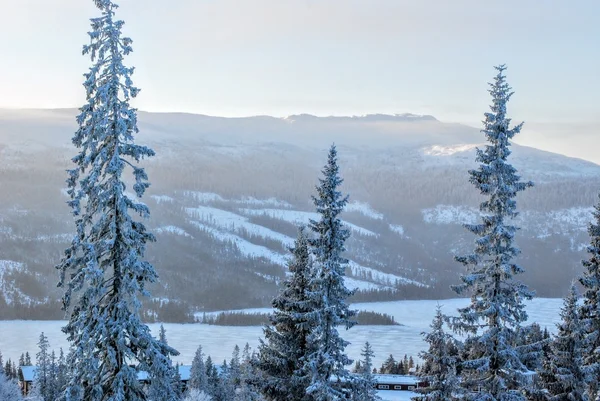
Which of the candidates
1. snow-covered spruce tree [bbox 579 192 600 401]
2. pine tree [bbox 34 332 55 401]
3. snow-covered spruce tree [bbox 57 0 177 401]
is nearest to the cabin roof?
pine tree [bbox 34 332 55 401]

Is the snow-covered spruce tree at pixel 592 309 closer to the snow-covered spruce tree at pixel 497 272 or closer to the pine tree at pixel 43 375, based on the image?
the snow-covered spruce tree at pixel 497 272

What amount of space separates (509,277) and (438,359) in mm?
7190

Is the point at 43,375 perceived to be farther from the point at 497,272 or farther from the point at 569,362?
the point at 497,272

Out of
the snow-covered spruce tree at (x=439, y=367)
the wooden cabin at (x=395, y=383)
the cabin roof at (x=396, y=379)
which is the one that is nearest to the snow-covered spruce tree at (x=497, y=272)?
the snow-covered spruce tree at (x=439, y=367)

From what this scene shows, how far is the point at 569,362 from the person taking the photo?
92.6ft

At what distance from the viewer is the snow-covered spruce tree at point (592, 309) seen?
88.4 ft

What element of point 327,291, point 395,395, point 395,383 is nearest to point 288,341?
point 327,291

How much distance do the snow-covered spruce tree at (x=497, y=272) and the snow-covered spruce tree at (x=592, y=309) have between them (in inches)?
247

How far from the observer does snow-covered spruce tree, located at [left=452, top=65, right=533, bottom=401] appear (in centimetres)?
2233

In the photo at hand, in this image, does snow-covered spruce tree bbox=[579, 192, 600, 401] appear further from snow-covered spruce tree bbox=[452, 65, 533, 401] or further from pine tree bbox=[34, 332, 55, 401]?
pine tree bbox=[34, 332, 55, 401]

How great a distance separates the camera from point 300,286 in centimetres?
2491

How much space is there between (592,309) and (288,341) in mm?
14273

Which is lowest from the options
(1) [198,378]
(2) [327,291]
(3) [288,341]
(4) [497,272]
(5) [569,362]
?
(1) [198,378]

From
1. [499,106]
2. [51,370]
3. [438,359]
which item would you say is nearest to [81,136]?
[499,106]
